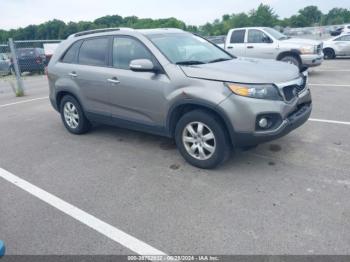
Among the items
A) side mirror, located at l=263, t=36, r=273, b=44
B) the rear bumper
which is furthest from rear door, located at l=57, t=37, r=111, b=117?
side mirror, located at l=263, t=36, r=273, b=44

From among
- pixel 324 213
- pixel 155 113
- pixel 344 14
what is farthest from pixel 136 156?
Answer: pixel 344 14

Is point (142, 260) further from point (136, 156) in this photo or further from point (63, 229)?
point (136, 156)

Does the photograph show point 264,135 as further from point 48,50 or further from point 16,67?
point 48,50

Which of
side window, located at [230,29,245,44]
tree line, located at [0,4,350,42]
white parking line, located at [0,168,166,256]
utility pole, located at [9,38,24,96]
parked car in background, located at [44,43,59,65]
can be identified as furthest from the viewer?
tree line, located at [0,4,350,42]

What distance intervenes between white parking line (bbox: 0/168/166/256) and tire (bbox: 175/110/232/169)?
1.51 m

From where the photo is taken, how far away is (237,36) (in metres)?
12.3

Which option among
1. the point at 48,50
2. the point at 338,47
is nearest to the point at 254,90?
the point at 338,47

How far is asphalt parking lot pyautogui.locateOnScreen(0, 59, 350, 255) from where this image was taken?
286 cm

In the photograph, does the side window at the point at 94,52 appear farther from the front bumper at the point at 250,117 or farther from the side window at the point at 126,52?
the front bumper at the point at 250,117

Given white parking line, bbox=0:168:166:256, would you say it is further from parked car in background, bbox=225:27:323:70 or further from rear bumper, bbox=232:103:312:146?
parked car in background, bbox=225:27:323:70

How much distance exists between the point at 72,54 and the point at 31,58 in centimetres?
1461

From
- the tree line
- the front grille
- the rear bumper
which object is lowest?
the rear bumper

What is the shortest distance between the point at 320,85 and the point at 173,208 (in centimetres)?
771

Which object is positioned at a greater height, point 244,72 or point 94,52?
point 94,52
